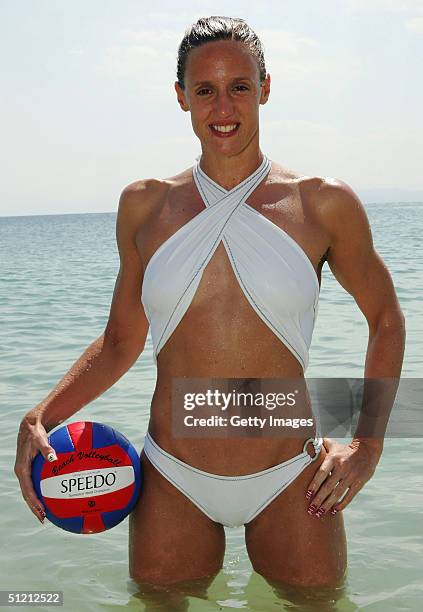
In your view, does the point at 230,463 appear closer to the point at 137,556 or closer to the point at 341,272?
the point at 137,556

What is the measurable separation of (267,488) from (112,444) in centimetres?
58

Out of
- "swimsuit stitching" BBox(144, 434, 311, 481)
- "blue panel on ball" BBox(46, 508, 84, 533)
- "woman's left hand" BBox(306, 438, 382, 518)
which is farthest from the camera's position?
"blue panel on ball" BBox(46, 508, 84, 533)

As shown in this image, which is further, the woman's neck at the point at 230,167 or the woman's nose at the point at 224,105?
the woman's neck at the point at 230,167

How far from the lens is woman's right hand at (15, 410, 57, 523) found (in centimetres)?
304

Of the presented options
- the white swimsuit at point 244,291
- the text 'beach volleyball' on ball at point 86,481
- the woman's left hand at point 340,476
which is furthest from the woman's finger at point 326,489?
the text 'beach volleyball' on ball at point 86,481

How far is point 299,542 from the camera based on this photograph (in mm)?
2938

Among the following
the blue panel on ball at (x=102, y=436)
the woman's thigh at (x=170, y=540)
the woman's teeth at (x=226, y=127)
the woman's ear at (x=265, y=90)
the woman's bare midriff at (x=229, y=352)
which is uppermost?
the woman's ear at (x=265, y=90)

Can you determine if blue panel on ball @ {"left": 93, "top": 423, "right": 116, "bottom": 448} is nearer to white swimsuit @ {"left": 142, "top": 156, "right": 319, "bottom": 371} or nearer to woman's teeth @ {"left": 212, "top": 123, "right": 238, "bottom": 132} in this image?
white swimsuit @ {"left": 142, "top": 156, "right": 319, "bottom": 371}

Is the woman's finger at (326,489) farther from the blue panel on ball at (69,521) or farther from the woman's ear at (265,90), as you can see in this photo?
the woman's ear at (265,90)

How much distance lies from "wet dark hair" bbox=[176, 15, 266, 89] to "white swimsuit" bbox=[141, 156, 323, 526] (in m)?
0.51

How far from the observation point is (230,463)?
9.88 ft

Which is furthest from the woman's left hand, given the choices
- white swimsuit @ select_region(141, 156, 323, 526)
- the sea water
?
the sea water

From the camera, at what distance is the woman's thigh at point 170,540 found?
301 centimetres

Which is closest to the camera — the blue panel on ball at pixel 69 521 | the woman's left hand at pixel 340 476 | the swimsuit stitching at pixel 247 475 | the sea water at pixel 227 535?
the woman's left hand at pixel 340 476
